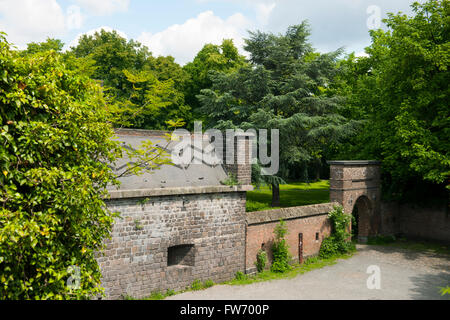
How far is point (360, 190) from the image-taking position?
20.2m

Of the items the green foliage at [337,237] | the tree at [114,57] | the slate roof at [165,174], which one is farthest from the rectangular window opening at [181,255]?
the tree at [114,57]

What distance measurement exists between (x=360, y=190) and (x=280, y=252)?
734 cm

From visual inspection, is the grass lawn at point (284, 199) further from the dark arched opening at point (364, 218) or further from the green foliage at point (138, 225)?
the green foliage at point (138, 225)

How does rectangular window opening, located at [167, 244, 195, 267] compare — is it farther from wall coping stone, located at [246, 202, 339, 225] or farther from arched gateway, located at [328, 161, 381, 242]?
arched gateway, located at [328, 161, 381, 242]

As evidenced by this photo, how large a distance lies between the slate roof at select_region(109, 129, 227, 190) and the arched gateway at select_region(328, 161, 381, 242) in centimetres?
734

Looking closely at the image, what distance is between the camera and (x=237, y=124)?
23.4m

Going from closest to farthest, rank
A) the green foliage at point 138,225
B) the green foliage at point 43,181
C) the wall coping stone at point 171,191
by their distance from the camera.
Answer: the green foliage at point 43,181
the wall coping stone at point 171,191
the green foliage at point 138,225

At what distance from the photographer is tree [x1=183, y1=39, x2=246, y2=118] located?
32.8 meters

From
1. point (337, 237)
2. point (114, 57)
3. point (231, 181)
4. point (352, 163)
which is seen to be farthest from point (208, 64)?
point (231, 181)

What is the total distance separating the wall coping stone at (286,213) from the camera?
580 inches

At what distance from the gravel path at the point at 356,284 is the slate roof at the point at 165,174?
3.73 m

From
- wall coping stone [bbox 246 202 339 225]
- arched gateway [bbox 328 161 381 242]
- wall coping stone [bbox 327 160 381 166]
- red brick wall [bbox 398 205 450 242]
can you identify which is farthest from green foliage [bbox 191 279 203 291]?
red brick wall [bbox 398 205 450 242]
